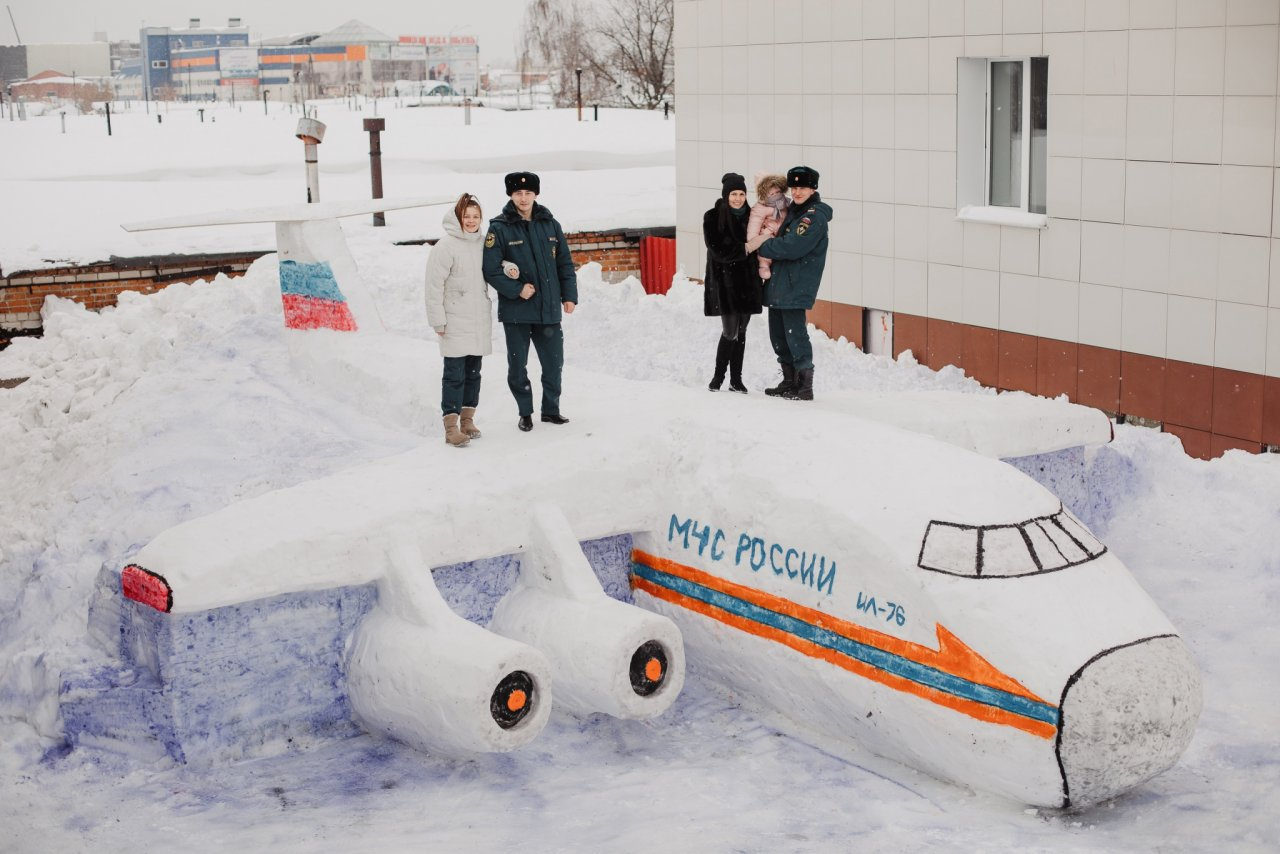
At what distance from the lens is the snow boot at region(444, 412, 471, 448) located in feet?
34.3

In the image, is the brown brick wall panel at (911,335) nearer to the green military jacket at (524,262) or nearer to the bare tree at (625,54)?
the green military jacket at (524,262)

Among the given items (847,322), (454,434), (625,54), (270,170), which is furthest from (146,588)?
(625,54)

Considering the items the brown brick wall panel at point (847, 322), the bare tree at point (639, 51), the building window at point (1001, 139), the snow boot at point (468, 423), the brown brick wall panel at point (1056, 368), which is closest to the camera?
the snow boot at point (468, 423)

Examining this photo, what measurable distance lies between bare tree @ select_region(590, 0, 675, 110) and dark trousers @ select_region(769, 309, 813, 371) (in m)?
51.4

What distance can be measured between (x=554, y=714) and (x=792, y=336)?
3405mm

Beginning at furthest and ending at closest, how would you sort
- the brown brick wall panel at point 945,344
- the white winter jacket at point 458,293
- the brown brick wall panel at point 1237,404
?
1. the brown brick wall panel at point 945,344
2. the brown brick wall panel at point 1237,404
3. the white winter jacket at point 458,293

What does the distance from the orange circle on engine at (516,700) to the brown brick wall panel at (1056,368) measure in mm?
8041

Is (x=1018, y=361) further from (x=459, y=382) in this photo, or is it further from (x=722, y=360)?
(x=459, y=382)

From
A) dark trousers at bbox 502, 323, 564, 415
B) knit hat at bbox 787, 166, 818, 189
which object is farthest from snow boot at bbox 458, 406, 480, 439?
knit hat at bbox 787, 166, 818, 189

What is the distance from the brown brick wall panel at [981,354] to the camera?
15.4 metres

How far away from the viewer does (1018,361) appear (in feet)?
49.8

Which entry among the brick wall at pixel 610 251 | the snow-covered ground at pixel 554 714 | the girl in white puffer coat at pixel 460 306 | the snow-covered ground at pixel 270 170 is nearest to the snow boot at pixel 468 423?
the girl in white puffer coat at pixel 460 306

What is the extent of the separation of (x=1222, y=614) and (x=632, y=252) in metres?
14.3

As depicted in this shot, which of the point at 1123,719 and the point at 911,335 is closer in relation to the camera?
the point at 1123,719
